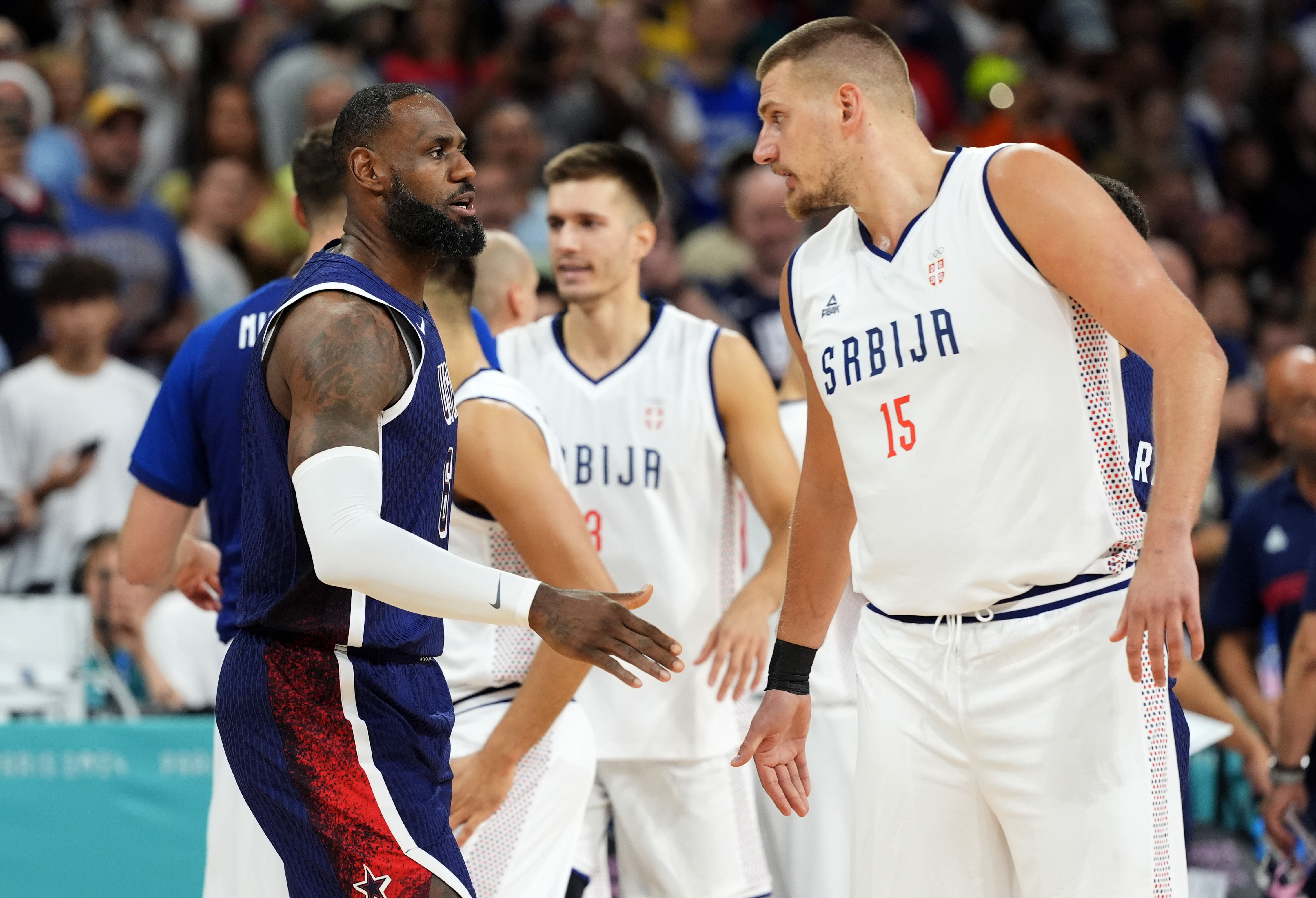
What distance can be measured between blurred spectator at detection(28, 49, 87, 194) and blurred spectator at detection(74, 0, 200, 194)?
0.19 metres

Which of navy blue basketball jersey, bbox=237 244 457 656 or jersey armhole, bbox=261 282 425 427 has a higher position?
jersey armhole, bbox=261 282 425 427

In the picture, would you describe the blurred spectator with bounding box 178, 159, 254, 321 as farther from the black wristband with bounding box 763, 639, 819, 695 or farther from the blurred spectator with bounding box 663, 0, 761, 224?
the black wristband with bounding box 763, 639, 819, 695

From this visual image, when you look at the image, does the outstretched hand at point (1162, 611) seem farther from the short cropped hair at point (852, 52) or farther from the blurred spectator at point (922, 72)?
the blurred spectator at point (922, 72)

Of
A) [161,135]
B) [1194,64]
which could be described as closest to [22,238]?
[161,135]

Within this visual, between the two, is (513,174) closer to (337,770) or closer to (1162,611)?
(337,770)

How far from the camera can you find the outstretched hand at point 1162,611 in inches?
120

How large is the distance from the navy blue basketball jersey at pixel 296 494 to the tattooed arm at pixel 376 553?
0.40 feet

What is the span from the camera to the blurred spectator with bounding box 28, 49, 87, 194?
9.73 m

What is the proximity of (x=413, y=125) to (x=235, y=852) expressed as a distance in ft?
6.46

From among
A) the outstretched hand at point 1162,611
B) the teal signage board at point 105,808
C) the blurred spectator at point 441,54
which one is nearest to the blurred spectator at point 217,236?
the blurred spectator at point 441,54

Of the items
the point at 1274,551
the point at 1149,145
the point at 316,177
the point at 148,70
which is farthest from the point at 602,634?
the point at 1149,145

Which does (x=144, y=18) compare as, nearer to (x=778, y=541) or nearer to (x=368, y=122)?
(x=778, y=541)

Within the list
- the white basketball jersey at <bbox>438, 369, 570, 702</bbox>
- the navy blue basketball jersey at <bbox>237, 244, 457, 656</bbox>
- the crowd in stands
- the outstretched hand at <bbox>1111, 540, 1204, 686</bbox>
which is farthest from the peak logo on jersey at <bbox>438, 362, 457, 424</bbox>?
the crowd in stands

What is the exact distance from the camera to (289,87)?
10.5 metres
